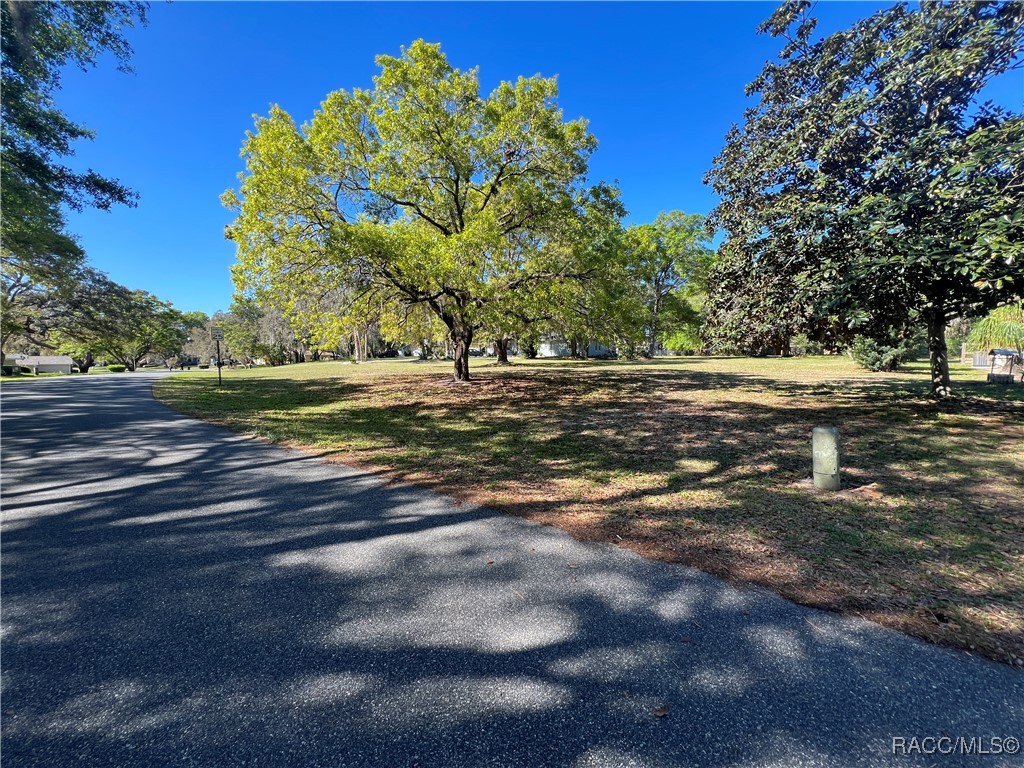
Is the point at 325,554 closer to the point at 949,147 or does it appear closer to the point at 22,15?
the point at 949,147

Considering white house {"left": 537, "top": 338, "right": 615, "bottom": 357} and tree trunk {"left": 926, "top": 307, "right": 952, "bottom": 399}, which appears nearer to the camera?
tree trunk {"left": 926, "top": 307, "right": 952, "bottom": 399}

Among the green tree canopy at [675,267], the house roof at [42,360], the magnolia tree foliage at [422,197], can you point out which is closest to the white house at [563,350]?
the green tree canopy at [675,267]

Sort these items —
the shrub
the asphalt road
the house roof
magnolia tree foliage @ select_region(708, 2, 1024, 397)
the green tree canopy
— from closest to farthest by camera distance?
the asphalt road → magnolia tree foliage @ select_region(708, 2, 1024, 397) → the shrub → the green tree canopy → the house roof

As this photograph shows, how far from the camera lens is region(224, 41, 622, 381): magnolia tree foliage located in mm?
9633

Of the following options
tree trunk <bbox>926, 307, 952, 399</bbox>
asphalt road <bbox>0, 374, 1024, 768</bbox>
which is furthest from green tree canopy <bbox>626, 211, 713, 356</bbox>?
asphalt road <bbox>0, 374, 1024, 768</bbox>

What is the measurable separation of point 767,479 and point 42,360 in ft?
280

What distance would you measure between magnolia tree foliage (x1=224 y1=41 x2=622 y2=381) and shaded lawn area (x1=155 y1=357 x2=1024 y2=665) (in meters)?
3.43

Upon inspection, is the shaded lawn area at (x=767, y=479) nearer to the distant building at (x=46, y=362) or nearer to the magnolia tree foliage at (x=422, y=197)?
the magnolia tree foliage at (x=422, y=197)

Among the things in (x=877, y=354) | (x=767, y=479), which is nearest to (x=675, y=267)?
(x=877, y=354)

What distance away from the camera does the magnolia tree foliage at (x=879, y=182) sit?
18.8ft

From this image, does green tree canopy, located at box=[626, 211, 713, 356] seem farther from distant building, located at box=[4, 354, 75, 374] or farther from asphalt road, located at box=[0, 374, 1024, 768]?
distant building, located at box=[4, 354, 75, 374]

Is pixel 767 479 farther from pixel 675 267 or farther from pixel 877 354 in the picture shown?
pixel 675 267

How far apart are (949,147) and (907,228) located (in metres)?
1.15

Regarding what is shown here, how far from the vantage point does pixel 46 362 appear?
54500 millimetres
